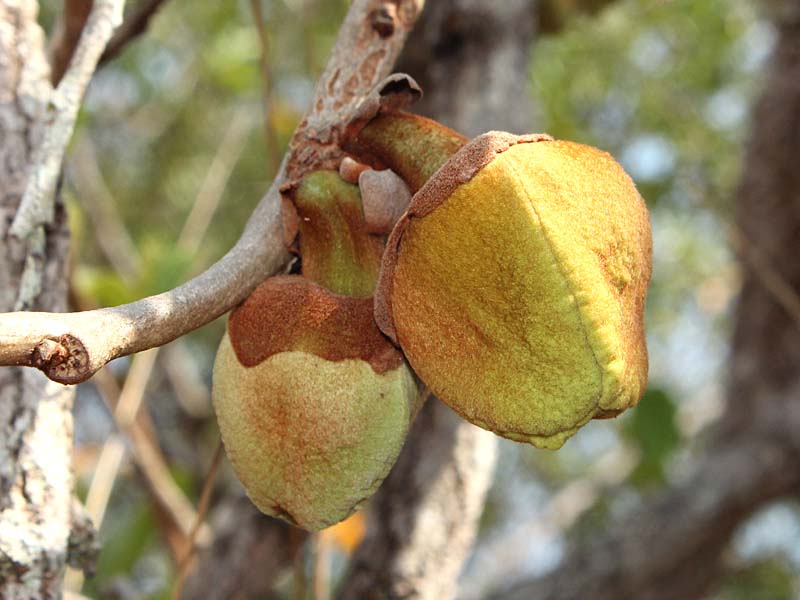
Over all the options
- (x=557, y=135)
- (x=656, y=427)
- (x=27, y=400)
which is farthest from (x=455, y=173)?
(x=656, y=427)

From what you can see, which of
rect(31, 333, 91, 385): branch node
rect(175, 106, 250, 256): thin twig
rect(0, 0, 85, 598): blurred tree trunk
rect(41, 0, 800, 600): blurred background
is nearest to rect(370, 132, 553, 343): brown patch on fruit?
rect(31, 333, 91, 385): branch node

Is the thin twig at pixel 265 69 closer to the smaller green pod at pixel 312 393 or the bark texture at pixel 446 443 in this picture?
the bark texture at pixel 446 443

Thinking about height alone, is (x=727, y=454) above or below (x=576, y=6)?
below

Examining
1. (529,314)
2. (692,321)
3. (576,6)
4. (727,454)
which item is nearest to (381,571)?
(529,314)

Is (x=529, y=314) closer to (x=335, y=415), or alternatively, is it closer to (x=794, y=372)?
(x=335, y=415)

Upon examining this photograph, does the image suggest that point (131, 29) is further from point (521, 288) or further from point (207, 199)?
point (207, 199)

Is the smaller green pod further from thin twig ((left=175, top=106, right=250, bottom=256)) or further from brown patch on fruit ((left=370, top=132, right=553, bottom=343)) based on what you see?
thin twig ((left=175, top=106, right=250, bottom=256))

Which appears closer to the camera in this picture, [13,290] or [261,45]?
[13,290]

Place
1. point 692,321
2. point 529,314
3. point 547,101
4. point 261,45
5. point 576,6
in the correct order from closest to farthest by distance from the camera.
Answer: point 529,314 < point 261,45 < point 576,6 < point 547,101 < point 692,321
